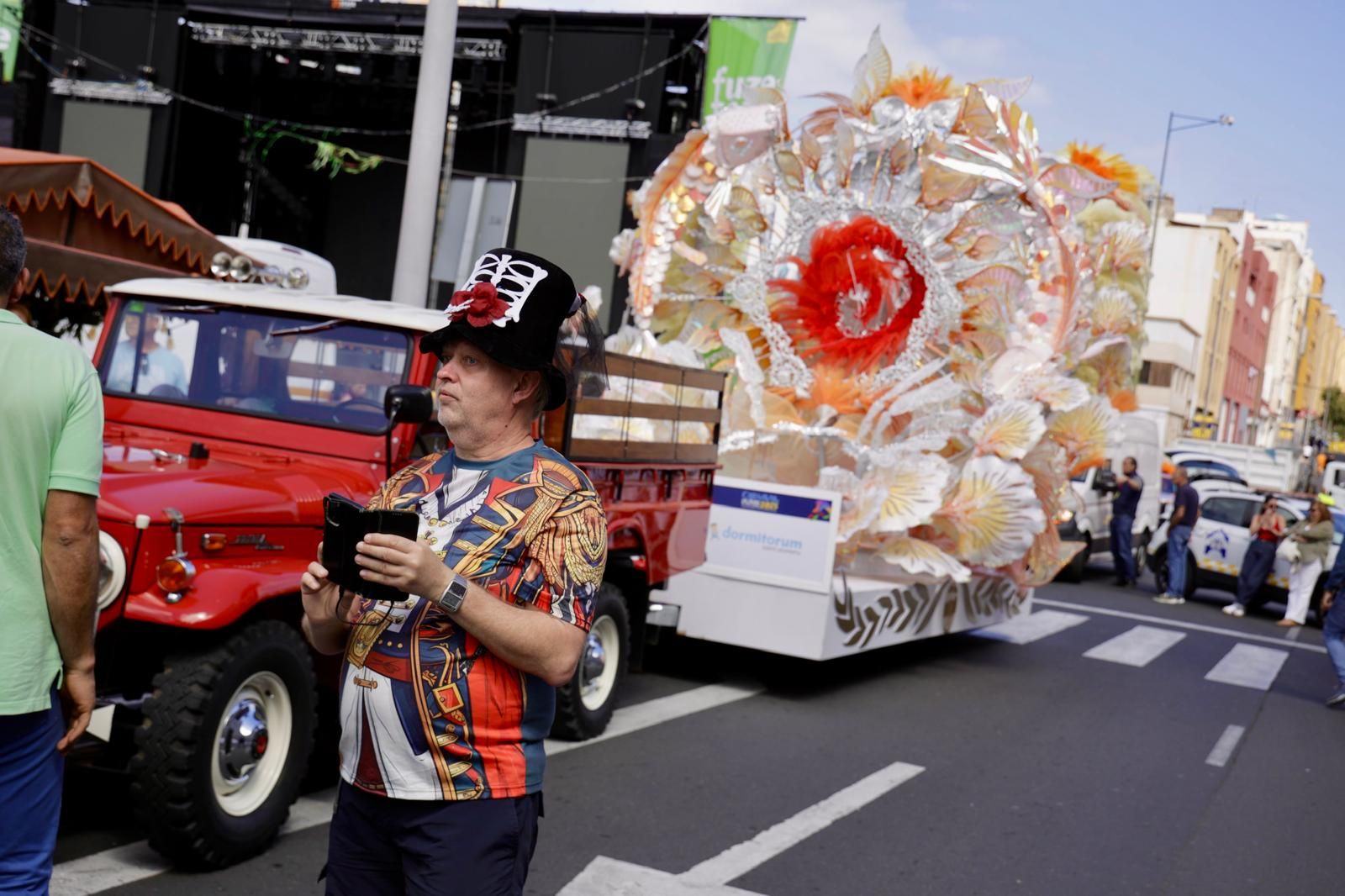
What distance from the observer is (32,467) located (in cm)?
280

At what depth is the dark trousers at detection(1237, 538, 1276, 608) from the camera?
60.6ft

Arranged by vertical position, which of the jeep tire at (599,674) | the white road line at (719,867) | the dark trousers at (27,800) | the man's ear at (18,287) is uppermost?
the man's ear at (18,287)

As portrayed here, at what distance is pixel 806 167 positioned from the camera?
37.3 feet

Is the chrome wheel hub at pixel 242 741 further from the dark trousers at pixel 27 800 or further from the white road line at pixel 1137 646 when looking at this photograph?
the white road line at pixel 1137 646

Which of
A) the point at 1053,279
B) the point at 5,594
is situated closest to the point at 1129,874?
the point at 5,594

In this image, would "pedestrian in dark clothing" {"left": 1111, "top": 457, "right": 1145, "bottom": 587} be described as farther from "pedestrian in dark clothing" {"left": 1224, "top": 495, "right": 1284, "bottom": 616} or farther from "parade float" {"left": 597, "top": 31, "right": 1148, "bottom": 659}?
"parade float" {"left": 597, "top": 31, "right": 1148, "bottom": 659}

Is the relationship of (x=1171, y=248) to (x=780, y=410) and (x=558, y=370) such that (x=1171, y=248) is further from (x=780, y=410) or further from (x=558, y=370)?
(x=558, y=370)

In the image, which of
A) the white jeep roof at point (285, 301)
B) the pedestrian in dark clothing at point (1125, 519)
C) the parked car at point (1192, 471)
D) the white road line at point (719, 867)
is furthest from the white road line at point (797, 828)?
the parked car at point (1192, 471)

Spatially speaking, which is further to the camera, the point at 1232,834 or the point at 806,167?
the point at 806,167

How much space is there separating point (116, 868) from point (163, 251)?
6028 mm

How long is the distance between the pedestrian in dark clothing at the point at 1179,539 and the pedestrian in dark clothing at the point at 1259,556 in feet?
2.32

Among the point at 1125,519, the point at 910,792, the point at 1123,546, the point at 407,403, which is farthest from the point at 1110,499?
the point at 407,403

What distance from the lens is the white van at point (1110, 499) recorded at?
20.0m

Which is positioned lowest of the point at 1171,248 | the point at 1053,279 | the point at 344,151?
the point at 1053,279
